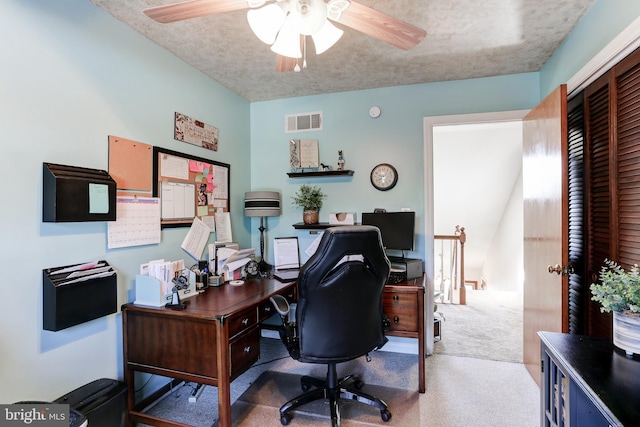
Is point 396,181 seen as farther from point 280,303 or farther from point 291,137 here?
point 280,303

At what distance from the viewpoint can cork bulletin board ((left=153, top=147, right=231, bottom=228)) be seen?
2.14 meters

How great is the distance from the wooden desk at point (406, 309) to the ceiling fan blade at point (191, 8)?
193 centimetres

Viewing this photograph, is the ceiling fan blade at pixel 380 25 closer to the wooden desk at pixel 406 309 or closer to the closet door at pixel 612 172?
the closet door at pixel 612 172

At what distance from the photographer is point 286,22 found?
1326 millimetres

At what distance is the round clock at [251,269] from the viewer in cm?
256

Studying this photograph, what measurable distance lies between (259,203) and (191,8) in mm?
1795

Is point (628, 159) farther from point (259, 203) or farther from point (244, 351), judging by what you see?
point (259, 203)

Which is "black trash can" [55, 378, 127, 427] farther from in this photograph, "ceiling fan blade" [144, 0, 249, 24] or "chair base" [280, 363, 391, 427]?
"ceiling fan blade" [144, 0, 249, 24]

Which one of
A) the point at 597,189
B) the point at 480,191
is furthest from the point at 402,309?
the point at 480,191

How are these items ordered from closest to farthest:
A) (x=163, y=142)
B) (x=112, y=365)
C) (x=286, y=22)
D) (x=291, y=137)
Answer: (x=286, y=22) → (x=112, y=365) → (x=163, y=142) → (x=291, y=137)

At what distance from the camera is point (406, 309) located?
2.27 metres

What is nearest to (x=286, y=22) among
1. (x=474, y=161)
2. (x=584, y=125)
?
(x=584, y=125)

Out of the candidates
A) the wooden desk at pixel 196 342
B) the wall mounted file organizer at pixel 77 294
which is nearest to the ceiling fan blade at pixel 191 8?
the wall mounted file organizer at pixel 77 294

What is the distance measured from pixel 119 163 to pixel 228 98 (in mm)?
1335
